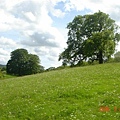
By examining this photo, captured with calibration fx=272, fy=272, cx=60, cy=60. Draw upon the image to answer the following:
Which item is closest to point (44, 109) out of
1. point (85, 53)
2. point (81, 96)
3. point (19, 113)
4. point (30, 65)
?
point (19, 113)

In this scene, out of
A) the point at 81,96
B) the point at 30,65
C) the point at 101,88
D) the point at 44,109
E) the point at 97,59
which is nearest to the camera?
the point at 44,109

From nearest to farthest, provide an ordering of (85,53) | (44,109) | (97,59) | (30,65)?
(44,109)
(85,53)
(97,59)
(30,65)

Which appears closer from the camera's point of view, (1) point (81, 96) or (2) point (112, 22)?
(1) point (81, 96)

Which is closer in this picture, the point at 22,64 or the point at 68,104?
the point at 68,104

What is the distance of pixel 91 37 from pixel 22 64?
56.5 meters

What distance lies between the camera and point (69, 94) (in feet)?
74.6

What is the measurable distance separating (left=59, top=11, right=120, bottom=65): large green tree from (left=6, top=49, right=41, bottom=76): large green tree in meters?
44.1

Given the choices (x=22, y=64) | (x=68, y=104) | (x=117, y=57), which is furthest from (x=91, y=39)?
(x=22, y=64)

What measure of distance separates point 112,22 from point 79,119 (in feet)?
195

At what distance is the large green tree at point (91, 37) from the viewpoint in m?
66.8

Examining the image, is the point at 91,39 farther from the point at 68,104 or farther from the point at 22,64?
the point at 22,64

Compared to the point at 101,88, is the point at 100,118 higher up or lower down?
lower down

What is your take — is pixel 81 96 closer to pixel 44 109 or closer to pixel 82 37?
pixel 44 109

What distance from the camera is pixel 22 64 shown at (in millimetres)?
118188
